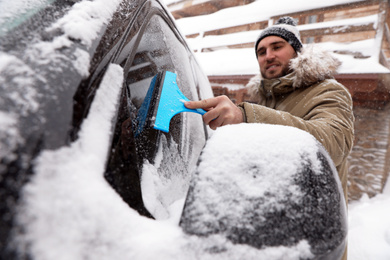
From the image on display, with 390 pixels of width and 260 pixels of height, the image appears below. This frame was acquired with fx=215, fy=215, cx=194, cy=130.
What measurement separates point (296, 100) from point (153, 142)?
4.39 feet

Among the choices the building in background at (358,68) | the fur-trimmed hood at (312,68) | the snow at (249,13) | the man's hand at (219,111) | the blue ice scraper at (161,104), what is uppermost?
the blue ice scraper at (161,104)

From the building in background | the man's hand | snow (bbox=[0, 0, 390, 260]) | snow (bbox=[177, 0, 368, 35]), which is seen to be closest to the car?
snow (bbox=[0, 0, 390, 260])

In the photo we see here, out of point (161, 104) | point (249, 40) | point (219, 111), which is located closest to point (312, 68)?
point (219, 111)

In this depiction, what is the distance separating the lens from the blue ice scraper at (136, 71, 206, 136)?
788 mm

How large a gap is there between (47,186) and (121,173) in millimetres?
150

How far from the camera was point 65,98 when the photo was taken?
1.34ft

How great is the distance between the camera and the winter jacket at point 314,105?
46.2 inches

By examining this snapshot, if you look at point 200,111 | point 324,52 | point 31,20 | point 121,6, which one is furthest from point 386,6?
point 31,20

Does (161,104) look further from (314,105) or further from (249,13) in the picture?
(249,13)

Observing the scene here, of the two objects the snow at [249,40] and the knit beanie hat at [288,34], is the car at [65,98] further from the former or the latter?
the snow at [249,40]

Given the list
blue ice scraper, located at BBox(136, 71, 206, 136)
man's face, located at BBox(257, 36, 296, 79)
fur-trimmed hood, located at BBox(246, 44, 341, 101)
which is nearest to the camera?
blue ice scraper, located at BBox(136, 71, 206, 136)

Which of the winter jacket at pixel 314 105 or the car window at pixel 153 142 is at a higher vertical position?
the car window at pixel 153 142

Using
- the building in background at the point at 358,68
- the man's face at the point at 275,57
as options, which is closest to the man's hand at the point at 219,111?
the man's face at the point at 275,57

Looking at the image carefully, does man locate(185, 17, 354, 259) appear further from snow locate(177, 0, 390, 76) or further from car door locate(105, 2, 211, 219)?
snow locate(177, 0, 390, 76)
